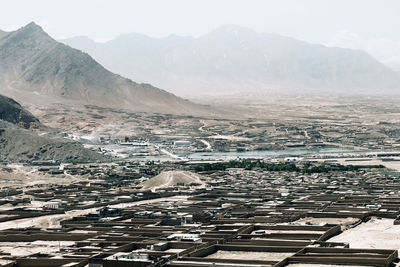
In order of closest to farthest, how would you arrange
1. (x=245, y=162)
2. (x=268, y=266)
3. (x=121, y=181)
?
(x=268, y=266), (x=121, y=181), (x=245, y=162)

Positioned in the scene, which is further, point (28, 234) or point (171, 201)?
point (171, 201)

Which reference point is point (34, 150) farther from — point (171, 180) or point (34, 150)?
point (171, 180)

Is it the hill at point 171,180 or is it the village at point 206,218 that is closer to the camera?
the village at point 206,218

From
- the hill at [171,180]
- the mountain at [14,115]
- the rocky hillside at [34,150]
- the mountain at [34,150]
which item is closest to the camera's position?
the hill at [171,180]

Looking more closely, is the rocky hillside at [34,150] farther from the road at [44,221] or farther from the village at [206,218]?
the road at [44,221]

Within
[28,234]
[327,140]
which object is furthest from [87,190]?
[327,140]

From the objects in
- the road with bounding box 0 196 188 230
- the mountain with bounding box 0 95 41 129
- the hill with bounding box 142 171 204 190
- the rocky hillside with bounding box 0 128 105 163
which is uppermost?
the mountain with bounding box 0 95 41 129

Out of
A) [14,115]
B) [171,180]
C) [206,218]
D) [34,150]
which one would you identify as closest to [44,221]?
[206,218]

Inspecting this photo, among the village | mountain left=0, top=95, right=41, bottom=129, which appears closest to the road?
the village

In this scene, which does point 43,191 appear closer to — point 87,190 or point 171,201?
point 87,190

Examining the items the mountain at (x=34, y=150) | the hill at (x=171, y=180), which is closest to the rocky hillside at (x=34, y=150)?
the mountain at (x=34, y=150)

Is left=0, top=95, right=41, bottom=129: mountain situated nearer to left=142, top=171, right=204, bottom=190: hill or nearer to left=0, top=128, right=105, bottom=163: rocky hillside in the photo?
left=0, top=128, right=105, bottom=163: rocky hillside
